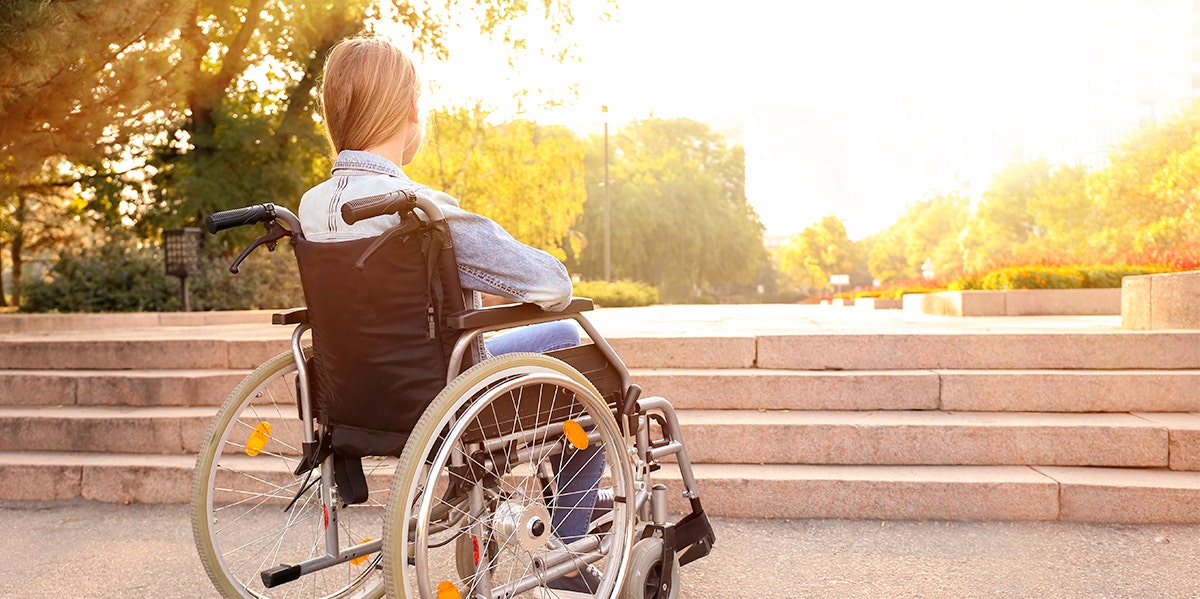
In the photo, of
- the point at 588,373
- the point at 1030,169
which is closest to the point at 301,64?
the point at 588,373

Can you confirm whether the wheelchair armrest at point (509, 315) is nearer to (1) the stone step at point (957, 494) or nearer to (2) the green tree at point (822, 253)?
(1) the stone step at point (957, 494)

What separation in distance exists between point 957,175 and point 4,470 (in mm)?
126350

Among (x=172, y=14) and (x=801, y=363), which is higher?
(x=172, y=14)

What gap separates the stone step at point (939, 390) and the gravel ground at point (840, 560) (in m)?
0.87

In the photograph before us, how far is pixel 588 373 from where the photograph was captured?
244 centimetres

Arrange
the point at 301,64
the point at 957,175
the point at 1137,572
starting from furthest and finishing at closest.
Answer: the point at 957,175 → the point at 301,64 → the point at 1137,572

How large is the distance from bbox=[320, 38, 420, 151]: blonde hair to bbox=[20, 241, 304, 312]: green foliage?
33.7 feet

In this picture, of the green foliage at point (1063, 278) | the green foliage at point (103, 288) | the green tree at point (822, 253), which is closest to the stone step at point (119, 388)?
the green foliage at point (103, 288)

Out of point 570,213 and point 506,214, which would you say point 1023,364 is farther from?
point 570,213

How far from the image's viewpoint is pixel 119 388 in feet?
15.9

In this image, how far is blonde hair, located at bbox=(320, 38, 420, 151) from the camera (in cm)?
226

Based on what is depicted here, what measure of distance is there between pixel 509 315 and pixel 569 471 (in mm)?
573

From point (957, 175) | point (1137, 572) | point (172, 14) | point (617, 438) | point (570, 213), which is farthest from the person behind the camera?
point (957, 175)

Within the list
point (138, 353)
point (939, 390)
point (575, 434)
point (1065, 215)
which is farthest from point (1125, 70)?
point (575, 434)
